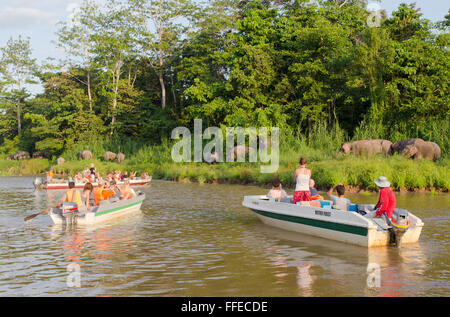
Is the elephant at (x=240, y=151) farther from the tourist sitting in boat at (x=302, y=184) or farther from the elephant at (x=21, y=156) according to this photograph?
the elephant at (x=21, y=156)

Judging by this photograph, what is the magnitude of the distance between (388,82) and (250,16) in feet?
47.3

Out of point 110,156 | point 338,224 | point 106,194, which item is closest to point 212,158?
point 110,156

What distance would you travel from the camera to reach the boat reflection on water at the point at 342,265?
7.73 metres

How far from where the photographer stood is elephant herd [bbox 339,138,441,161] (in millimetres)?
23594

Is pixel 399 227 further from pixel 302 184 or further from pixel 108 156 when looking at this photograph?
pixel 108 156

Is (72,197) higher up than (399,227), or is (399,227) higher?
(72,197)

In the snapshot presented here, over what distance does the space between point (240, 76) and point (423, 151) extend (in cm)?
1669

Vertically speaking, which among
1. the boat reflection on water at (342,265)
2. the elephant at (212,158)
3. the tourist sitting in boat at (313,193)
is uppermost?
the elephant at (212,158)

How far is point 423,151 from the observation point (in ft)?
77.6

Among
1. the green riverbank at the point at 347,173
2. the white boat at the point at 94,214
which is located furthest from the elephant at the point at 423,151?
the white boat at the point at 94,214

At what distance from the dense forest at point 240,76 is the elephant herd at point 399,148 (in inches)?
33.4

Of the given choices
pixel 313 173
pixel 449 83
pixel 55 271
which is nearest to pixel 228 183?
pixel 313 173

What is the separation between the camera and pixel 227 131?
34938 millimetres

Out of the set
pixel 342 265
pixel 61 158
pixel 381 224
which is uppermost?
pixel 61 158
